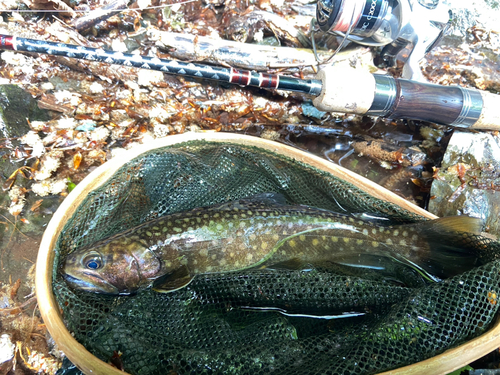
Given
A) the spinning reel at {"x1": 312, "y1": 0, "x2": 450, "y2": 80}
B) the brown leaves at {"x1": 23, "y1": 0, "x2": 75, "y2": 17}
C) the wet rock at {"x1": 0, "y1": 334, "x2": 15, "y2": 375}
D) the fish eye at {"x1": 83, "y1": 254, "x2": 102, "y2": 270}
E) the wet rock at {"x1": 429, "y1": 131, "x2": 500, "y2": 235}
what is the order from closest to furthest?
the fish eye at {"x1": 83, "y1": 254, "x2": 102, "y2": 270} → the wet rock at {"x1": 0, "y1": 334, "x2": 15, "y2": 375} → the spinning reel at {"x1": 312, "y1": 0, "x2": 450, "y2": 80} → the wet rock at {"x1": 429, "y1": 131, "x2": 500, "y2": 235} → the brown leaves at {"x1": 23, "y1": 0, "x2": 75, "y2": 17}

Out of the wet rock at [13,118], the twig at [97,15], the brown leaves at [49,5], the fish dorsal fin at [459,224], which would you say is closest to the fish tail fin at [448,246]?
the fish dorsal fin at [459,224]

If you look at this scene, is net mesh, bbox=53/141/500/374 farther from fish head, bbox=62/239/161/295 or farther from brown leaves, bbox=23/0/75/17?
brown leaves, bbox=23/0/75/17

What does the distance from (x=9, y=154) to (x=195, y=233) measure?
7.99 ft

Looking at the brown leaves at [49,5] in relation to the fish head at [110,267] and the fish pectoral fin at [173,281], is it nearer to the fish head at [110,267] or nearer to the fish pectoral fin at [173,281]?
the fish head at [110,267]

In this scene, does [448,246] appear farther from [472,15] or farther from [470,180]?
[472,15]

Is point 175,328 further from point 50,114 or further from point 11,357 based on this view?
point 50,114

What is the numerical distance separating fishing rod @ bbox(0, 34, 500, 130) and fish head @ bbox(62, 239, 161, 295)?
5.94 ft

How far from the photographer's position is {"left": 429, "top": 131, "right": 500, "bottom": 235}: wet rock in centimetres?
317

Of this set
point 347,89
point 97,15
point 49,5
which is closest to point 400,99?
point 347,89

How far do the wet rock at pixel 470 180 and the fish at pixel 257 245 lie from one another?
3.92 feet

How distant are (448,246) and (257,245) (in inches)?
56.2

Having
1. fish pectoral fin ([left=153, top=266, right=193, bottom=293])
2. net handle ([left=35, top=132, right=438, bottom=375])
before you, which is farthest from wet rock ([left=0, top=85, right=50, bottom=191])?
fish pectoral fin ([left=153, top=266, right=193, bottom=293])

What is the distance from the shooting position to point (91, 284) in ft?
6.62

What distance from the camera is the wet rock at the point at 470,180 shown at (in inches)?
125
